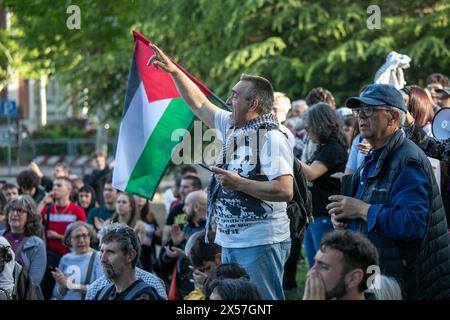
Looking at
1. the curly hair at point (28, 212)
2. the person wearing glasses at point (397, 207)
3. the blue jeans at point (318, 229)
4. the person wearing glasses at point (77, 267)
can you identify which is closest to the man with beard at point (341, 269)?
the person wearing glasses at point (397, 207)

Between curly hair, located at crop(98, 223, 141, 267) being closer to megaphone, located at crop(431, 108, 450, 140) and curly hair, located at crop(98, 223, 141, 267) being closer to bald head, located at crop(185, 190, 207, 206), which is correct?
megaphone, located at crop(431, 108, 450, 140)

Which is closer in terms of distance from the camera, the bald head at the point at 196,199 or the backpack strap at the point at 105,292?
the backpack strap at the point at 105,292

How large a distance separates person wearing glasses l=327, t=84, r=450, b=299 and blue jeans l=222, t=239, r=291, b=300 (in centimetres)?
70

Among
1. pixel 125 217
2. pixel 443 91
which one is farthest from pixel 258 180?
pixel 125 217

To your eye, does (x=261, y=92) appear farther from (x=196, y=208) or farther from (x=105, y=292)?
(x=196, y=208)

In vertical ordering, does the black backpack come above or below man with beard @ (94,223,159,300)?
above

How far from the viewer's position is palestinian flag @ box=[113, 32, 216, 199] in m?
7.68

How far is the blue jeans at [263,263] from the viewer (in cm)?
596

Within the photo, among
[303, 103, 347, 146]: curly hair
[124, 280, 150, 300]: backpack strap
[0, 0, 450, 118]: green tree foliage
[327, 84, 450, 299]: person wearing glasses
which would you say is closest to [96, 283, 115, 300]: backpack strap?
[124, 280, 150, 300]: backpack strap

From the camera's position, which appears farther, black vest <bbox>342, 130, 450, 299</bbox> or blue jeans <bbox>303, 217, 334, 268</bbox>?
blue jeans <bbox>303, 217, 334, 268</bbox>

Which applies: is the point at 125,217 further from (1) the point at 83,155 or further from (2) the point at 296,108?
(1) the point at 83,155

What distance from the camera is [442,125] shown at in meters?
6.05

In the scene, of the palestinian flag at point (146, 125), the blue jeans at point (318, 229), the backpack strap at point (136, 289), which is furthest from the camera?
the blue jeans at point (318, 229)

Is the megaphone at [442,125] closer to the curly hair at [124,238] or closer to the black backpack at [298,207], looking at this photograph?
the black backpack at [298,207]
